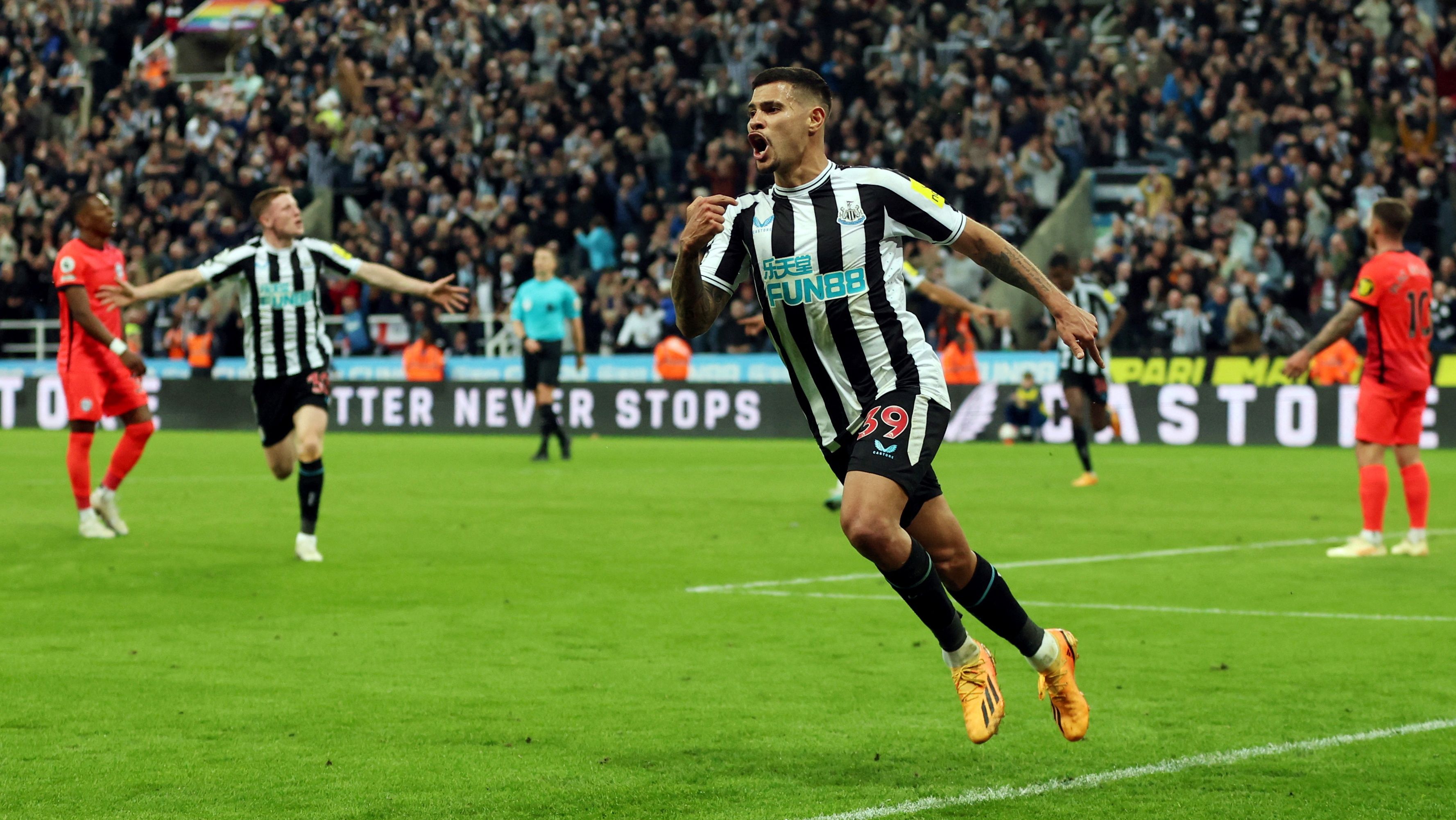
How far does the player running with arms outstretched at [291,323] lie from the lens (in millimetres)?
10984

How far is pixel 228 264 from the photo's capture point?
10.9m

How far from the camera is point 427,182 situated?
106ft

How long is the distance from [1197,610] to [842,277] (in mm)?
3913

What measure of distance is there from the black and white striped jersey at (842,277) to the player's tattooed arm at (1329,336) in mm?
5371

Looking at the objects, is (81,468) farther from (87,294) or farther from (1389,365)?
(1389,365)

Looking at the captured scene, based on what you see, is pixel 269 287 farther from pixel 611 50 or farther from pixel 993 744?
pixel 611 50

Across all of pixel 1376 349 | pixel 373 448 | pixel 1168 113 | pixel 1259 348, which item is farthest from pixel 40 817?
pixel 1168 113

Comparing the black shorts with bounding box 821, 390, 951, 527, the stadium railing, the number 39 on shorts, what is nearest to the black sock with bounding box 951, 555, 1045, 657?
the black shorts with bounding box 821, 390, 951, 527

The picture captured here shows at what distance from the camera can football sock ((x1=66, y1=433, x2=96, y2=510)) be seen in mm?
12383

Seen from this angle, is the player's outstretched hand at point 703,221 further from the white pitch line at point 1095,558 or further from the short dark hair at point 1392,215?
the short dark hair at point 1392,215

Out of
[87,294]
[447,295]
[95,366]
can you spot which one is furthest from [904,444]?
[95,366]

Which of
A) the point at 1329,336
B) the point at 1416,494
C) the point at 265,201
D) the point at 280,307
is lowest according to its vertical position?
the point at 1416,494

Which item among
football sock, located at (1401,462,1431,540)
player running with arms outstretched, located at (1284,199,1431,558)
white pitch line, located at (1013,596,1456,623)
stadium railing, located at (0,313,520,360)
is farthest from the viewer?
stadium railing, located at (0,313,520,360)

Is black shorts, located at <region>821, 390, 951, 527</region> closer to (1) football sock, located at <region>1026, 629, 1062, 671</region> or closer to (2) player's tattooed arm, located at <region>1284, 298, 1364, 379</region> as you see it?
(1) football sock, located at <region>1026, 629, 1062, 671</region>
